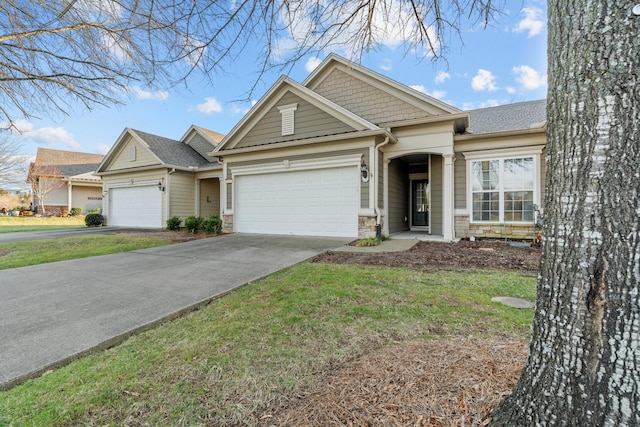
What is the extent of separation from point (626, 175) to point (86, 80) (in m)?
6.50

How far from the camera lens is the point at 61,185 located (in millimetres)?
25250

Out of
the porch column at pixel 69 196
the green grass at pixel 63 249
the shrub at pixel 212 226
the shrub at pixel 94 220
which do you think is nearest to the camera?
the green grass at pixel 63 249

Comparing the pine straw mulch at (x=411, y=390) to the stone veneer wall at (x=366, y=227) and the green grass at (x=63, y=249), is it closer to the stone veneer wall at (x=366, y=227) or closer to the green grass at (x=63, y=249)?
the stone veneer wall at (x=366, y=227)

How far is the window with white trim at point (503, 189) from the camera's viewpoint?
8969mm

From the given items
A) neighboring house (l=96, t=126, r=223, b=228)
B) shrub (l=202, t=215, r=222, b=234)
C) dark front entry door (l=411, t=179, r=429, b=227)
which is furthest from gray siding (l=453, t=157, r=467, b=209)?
neighboring house (l=96, t=126, r=223, b=228)

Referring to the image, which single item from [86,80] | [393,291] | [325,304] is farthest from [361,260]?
[86,80]

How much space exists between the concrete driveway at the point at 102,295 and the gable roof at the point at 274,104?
176 inches

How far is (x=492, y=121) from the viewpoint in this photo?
10945 millimetres

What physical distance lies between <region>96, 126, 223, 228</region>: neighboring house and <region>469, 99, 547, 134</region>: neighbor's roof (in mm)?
11401

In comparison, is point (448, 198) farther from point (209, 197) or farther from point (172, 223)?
point (209, 197)

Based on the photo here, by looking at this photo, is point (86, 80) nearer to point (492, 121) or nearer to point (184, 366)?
point (184, 366)

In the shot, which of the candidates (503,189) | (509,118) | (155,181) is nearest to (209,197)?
(155,181)

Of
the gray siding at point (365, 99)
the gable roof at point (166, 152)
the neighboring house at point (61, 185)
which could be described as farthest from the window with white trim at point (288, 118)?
the neighboring house at point (61, 185)

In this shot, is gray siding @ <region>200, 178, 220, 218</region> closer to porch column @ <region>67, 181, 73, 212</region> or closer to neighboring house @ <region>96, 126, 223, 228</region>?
neighboring house @ <region>96, 126, 223, 228</region>
